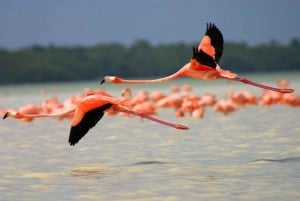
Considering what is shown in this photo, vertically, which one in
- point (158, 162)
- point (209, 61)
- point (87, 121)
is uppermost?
point (209, 61)

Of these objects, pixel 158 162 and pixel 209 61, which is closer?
pixel 209 61

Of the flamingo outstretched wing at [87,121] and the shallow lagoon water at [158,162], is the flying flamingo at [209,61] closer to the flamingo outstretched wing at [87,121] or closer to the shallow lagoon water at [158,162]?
the flamingo outstretched wing at [87,121]

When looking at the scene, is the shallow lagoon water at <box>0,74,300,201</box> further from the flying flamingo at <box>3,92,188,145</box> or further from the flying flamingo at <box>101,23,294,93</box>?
the flying flamingo at <box>101,23,294,93</box>

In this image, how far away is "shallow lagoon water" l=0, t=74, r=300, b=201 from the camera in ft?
17.2

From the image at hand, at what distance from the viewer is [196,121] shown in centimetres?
1030

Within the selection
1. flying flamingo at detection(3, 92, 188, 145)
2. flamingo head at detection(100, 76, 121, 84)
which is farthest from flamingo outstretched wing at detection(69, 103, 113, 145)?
flamingo head at detection(100, 76, 121, 84)

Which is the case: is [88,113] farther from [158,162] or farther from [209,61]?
[209,61]

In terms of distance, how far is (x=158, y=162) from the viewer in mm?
6590

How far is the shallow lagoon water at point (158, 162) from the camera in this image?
525 cm

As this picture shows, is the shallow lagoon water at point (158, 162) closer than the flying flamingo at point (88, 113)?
Yes

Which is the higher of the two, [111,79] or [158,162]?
[111,79]

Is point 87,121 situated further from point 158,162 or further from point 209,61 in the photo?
point 209,61

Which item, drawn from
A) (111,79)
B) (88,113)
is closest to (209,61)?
(111,79)

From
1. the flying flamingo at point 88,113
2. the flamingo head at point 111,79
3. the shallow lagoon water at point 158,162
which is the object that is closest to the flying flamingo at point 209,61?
the flamingo head at point 111,79
